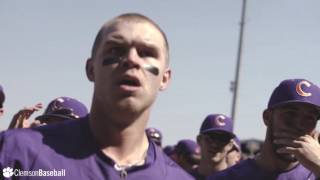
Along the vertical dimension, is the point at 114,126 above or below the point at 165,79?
below

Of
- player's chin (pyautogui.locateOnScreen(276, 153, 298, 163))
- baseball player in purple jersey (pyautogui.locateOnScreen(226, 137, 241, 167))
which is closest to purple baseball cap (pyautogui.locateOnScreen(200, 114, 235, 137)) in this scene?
baseball player in purple jersey (pyautogui.locateOnScreen(226, 137, 241, 167))

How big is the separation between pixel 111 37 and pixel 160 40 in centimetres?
29

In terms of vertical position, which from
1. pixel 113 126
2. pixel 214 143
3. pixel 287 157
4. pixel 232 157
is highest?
pixel 113 126

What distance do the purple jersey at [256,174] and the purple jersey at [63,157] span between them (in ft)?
4.42

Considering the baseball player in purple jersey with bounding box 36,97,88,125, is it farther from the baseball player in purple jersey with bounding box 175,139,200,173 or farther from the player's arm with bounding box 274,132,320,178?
the baseball player in purple jersey with bounding box 175,139,200,173

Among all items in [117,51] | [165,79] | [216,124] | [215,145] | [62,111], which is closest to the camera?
[117,51]

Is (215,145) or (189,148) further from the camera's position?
(189,148)

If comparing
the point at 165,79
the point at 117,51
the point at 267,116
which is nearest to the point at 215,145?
the point at 267,116

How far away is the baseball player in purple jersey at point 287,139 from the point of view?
156 inches

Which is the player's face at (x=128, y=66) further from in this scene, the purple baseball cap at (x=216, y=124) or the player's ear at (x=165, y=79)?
the purple baseball cap at (x=216, y=124)

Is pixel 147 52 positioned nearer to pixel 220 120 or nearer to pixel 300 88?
pixel 300 88

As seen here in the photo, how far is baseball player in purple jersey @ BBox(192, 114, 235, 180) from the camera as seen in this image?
20.6ft

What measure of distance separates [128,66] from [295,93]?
75.5 inches

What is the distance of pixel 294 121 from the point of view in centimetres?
405
